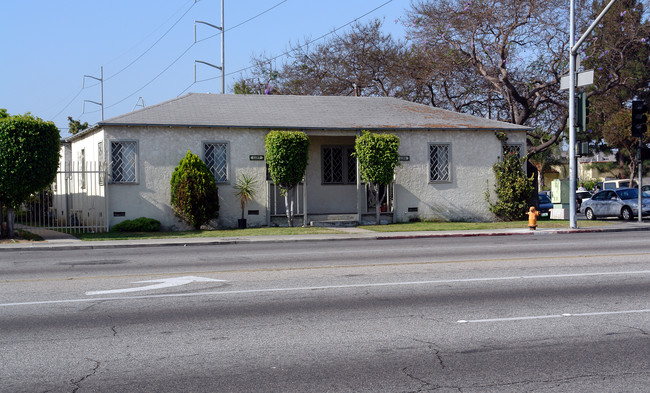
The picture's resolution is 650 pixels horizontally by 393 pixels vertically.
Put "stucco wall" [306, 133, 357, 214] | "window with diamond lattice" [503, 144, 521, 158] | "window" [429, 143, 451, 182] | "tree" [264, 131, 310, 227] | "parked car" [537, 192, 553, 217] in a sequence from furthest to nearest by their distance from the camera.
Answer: "parked car" [537, 192, 553, 217] → "stucco wall" [306, 133, 357, 214] → "window with diamond lattice" [503, 144, 521, 158] → "window" [429, 143, 451, 182] → "tree" [264, 131, 310, 227]

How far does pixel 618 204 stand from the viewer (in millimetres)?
30500

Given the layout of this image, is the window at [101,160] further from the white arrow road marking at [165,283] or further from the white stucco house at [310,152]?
the white arrow road marking at [165,283]

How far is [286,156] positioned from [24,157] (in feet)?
28.0

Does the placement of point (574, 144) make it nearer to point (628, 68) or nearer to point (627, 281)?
point (627, 281)

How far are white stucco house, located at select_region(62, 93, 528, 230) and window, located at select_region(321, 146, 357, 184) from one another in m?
0.04

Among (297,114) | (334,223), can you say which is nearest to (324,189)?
(334,223)

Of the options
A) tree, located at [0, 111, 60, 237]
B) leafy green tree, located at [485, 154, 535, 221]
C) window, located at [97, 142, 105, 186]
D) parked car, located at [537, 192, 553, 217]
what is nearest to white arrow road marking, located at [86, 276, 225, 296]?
tree, located at [0, 111, 60, 237]

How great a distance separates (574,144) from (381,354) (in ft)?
62.1

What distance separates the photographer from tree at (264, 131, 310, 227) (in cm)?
2417

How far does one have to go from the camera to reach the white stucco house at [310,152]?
24359 mm

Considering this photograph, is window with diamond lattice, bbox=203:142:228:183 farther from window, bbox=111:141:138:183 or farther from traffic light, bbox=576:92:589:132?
traffic light, bbox=576:92:589:132

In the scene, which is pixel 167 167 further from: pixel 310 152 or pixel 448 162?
pixel 448 162

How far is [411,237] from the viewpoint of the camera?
22.0 meters

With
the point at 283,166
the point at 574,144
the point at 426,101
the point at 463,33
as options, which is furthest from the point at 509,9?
the point at 283,166
